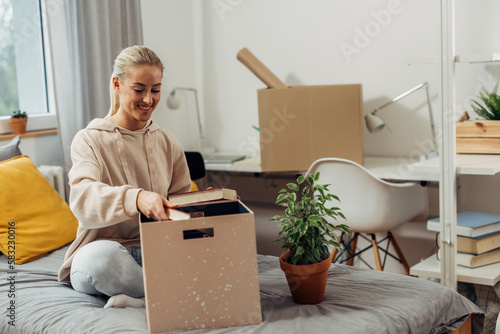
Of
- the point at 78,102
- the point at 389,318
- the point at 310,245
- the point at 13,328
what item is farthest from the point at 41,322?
the point at 78,102

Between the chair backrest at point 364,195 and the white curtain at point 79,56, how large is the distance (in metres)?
1.14

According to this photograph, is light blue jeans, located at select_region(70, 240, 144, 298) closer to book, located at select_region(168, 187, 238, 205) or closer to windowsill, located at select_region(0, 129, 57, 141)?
book, located at select_region(168, 187, 238, 205)

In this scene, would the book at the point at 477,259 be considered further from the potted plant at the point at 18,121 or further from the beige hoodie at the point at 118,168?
the potted plant at the point at 18,121

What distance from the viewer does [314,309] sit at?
1.48 m

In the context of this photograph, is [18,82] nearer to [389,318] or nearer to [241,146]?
[241,146]

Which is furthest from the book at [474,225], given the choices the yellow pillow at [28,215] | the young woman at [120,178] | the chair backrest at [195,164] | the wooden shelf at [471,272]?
the yellow pillow at [28,215]

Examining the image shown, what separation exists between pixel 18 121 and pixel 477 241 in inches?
79.8

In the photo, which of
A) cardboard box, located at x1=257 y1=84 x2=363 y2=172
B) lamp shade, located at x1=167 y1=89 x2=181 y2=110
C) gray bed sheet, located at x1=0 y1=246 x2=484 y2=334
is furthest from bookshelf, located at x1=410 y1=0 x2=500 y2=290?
lamp shade, located at x1=167 y1=89 x2=181 y2=110

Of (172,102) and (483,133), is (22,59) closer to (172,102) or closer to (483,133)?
(172,102)

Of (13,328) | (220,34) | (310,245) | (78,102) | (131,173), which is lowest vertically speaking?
(13,328)

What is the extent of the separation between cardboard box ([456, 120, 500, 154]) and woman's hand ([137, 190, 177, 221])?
4.98 ft

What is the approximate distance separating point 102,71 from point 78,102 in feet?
0.68

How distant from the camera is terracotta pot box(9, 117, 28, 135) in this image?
102 inches

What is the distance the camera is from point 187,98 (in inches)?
143
